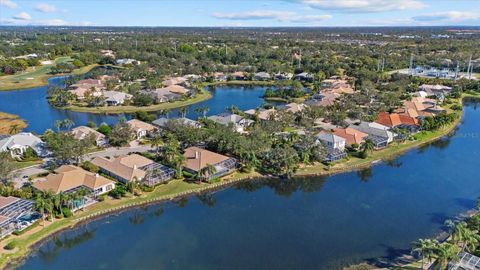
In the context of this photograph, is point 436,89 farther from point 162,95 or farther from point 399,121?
point 162,95

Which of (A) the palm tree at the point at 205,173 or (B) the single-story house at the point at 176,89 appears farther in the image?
(B) the single-story house at the point at 176,89

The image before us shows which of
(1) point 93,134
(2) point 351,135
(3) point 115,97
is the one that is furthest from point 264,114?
(3) point 115,97

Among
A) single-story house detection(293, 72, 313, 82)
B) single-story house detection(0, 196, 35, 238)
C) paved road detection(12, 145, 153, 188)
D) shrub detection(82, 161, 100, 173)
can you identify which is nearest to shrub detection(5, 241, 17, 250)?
single-story house detection(0, 196, 35, 238)

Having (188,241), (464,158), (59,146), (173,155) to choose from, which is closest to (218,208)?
(188,241)

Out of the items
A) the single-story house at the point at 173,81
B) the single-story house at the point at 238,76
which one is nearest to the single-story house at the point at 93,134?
the single-story house at the point at 173,81

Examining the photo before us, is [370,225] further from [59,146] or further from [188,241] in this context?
[59,146]

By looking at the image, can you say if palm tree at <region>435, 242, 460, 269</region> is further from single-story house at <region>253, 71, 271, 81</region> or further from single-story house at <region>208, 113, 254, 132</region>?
single-story house at <region>253, 71, 271, 81</region>

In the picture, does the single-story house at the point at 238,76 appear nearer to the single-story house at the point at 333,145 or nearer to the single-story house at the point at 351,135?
the single-story house at the point at 351,135

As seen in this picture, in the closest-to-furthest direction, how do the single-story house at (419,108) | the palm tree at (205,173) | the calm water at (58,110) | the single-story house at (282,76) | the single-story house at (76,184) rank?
1. the single-story house at (76,184)
2. the palm tree at (205,173)
3. the single-story house at (419,108)
4. the calm water at (58,110)
5. the single-story house at (282,76)
